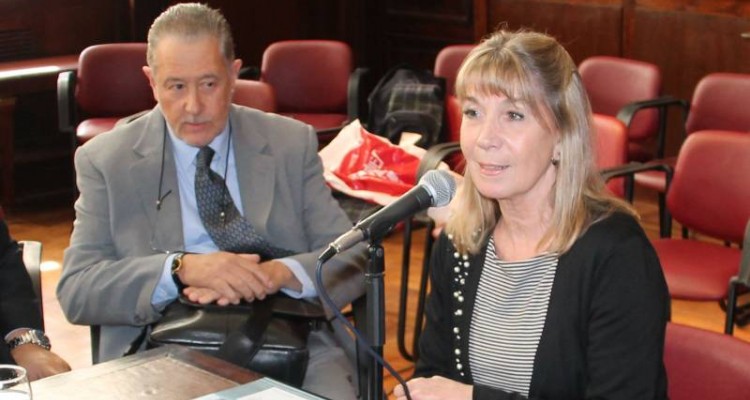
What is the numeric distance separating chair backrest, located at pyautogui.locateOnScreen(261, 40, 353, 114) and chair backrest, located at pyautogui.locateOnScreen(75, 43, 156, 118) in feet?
2.15

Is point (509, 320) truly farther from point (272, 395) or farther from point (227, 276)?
point (227, 276)

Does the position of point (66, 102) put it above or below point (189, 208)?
below

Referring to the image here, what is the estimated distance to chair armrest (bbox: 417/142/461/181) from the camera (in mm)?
4110

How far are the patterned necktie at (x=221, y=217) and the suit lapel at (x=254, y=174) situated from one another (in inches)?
1.2

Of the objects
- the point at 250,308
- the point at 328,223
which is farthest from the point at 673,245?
the point at 250,308

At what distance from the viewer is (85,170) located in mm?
2824

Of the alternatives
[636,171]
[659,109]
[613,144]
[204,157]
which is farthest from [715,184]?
[204,157]

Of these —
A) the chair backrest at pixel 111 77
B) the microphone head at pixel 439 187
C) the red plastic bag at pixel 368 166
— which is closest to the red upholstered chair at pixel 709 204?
the red plastic bag at pixel 368 166

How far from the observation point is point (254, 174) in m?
2.89

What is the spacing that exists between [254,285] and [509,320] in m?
0.74

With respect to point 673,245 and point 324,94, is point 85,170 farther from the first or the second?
point 324,94

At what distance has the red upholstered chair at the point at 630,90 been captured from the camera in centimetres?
525

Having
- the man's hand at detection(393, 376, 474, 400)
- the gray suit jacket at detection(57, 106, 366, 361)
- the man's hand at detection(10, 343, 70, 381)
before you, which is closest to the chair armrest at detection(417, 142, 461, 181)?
the gray suit jacket at detection(57, 106, 366, 361)

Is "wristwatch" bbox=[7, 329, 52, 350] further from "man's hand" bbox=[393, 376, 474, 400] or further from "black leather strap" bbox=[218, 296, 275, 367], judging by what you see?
"man's hand" bbox=[393, 376, 474, 400]
